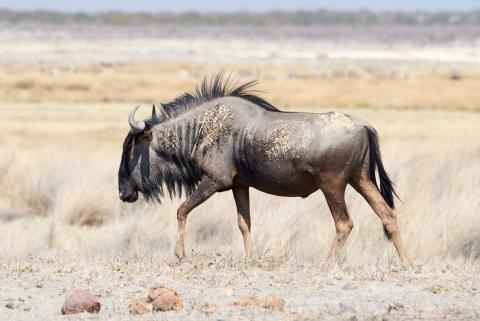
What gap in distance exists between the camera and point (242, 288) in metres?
7.96

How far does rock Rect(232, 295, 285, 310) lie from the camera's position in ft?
23.8

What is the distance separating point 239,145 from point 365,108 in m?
23.7

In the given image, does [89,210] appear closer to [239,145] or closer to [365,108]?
[239,145]

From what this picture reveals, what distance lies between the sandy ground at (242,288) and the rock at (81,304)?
59mm

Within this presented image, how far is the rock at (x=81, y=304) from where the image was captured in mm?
7246

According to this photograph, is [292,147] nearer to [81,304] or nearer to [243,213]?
[243,213]

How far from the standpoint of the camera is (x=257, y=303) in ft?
24.1

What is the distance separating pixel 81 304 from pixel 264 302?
48.5 inches

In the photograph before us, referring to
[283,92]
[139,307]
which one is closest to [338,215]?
[139,307]

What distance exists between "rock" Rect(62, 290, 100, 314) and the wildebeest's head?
2.40 meters

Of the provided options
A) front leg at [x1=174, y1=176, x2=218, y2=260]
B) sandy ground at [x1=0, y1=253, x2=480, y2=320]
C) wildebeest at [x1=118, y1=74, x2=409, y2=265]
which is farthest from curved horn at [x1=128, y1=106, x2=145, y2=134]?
sandy ground at [x1=0, y1=253, x2=480, y2=320]

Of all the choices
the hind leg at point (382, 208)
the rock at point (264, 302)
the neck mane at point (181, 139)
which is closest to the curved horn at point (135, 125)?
the neck mane at point (181, 139)

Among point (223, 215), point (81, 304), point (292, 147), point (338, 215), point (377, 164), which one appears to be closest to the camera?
point (81, 304)

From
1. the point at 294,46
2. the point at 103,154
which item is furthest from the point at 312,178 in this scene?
the point at 294,46
